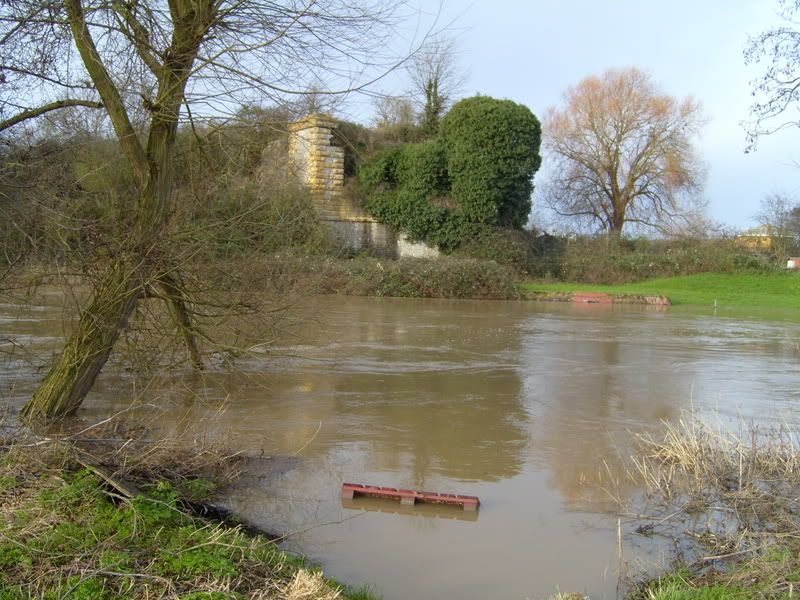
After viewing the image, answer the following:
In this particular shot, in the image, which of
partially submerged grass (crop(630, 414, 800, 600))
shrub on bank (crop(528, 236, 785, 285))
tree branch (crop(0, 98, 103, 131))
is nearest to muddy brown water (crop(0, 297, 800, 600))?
partially submerged grass (crop(630, 414, 800, 600))

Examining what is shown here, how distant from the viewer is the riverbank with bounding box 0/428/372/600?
4.20 meters

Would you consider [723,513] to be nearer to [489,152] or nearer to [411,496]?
[411,496]

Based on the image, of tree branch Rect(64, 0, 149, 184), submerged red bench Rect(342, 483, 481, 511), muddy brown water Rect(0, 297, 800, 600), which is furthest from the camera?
tree branch Rect(64, 0, 149, 184)

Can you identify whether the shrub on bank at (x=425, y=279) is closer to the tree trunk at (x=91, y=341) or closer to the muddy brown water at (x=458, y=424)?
the muddy brown water at (x=458, y=424)

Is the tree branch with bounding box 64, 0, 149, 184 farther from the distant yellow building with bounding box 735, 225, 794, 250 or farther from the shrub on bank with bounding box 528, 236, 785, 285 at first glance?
the distant yellow building with bounding box 735, 225, 794, 250

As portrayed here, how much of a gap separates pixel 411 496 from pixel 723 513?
2.43 m

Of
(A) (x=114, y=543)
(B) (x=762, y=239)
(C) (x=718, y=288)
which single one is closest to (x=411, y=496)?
(A) (x=114, y=543)

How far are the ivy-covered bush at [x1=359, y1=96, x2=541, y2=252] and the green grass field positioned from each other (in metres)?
3.63

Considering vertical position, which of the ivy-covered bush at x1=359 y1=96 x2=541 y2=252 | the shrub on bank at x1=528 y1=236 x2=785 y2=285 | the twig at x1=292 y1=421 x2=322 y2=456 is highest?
the ivy-covered bush at x1=359 y1=96 x2=541 y2=252

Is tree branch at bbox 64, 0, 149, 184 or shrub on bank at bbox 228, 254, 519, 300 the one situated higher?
tree branch at bbox 64, 0, 149, 184

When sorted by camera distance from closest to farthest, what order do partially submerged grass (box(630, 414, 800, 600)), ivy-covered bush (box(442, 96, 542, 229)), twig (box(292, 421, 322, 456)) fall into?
partially submerged grass (box(630, 414, 800, 600)), twig (box(292, 421, 322, 456)), ivy-covered bush (box(442, 96, 542, 229))

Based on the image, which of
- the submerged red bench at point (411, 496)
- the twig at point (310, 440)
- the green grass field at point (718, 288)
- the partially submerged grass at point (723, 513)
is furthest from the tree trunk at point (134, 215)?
the green grass field at point (718, 288)

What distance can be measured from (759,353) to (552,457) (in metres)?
10.0

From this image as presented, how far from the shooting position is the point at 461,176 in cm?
3250
